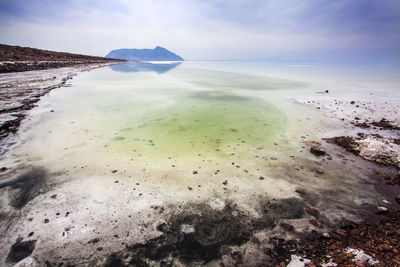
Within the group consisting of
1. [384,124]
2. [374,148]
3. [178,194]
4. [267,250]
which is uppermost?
[384,124]

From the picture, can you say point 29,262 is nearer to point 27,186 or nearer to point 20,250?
point 20,250

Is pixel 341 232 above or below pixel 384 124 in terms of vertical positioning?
below

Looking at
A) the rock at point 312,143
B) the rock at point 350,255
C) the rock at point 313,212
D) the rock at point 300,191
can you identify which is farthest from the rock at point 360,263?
the rock at point 312,143

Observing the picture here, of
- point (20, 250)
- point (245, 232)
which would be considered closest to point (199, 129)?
point (245, 232)

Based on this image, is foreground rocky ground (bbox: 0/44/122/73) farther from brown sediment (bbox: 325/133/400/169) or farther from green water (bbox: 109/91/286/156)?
brown sediment (bbox: 325/133/400/169)

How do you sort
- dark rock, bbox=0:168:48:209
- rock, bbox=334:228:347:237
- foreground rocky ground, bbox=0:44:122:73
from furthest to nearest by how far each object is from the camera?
1. foreground rocky ground, bbox=0:44:122:73
2. dark rock, bbox=0:168:48:209
3. rock, bbox=334:228:347:237

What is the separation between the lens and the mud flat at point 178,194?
2.65 metres

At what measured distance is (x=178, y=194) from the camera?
3732 mm

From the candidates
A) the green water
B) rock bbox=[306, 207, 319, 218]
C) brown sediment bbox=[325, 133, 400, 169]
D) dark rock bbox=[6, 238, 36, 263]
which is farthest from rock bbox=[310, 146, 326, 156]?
dark rock bbox=[6, 238, 36, 263]

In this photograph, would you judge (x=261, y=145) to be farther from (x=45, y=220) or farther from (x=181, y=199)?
(x=45, y=220)

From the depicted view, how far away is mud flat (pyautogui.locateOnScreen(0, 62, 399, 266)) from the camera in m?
2.65

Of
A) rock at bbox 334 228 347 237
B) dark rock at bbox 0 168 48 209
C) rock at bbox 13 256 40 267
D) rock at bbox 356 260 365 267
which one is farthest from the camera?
dark rock at bbox 0 168 48 209

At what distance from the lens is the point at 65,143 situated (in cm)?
558

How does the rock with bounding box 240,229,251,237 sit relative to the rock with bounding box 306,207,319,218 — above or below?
below
